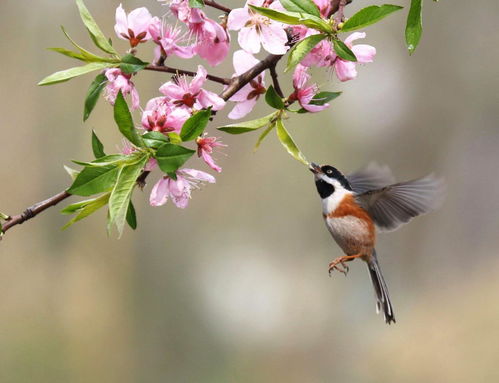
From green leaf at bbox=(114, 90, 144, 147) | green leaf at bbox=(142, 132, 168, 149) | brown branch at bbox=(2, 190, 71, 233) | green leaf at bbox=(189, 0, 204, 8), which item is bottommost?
brown branch at bbox=(2, 190, 71, 233)

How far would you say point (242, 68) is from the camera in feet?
2.58

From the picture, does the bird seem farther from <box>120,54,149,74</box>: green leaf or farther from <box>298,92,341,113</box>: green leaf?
<box>120,54,149,74</box>: green leaf

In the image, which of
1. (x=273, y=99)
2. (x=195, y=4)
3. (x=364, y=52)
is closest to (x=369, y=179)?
→ (x=364, y=52)

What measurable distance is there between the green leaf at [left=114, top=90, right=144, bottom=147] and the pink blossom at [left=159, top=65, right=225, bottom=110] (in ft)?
0.28

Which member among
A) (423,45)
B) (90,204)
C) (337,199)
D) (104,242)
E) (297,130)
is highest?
(423,45)

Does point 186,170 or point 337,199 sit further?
point 337,199

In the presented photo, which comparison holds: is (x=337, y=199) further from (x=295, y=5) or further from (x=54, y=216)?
(x=54, y=216)

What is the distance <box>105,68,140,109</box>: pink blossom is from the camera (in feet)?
2.49

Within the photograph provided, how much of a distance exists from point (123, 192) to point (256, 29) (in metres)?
0.21

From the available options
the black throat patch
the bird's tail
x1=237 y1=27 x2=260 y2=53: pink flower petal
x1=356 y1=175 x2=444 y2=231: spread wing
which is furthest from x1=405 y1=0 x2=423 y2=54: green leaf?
the bird's tail

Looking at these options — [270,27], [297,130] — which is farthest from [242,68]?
[297,130]

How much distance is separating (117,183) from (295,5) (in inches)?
9.4

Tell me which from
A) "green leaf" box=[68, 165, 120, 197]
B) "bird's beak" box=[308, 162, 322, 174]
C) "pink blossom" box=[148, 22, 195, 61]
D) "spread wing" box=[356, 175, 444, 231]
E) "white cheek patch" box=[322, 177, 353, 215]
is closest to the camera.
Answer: "green leaf" box=[68, 165, 120, 197]

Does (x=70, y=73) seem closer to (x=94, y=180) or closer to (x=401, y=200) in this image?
(x=94, y=180)
